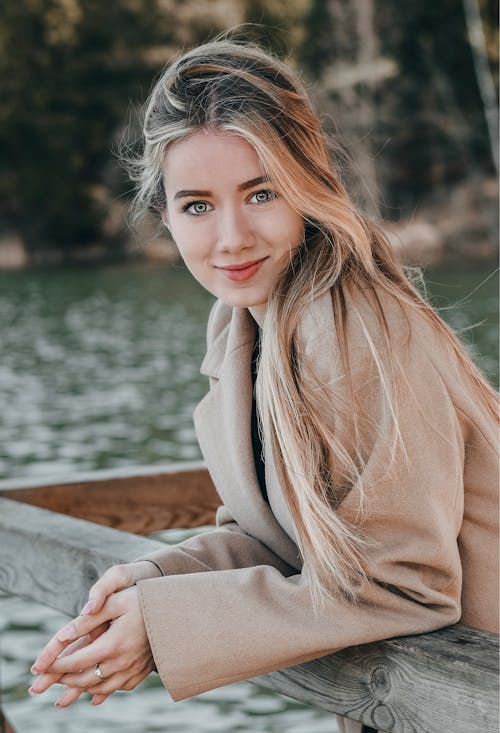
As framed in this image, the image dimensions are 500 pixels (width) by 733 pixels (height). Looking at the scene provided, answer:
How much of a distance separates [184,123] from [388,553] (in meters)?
0.71

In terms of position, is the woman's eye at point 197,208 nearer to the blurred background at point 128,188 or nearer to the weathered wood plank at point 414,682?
the weathered wood plank at point 414,682

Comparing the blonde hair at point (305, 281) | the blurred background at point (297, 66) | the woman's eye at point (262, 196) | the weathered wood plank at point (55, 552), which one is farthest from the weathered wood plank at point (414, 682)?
the blurred background at point (297, 66)

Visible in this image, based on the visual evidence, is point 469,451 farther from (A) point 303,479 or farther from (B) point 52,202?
(B) point 52,202

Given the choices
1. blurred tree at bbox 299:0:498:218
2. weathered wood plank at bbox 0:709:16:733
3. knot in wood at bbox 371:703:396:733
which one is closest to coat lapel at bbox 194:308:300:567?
knot in wood at bbox 371:703:396:733

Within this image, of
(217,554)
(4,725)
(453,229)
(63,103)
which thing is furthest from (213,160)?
(63,103)

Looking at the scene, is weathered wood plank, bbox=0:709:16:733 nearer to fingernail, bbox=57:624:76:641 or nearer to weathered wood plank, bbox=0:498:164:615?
weathered wood plank, bbox=0:498:164:615

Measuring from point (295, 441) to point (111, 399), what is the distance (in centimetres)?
1101

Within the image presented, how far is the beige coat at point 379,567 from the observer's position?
1.57 m

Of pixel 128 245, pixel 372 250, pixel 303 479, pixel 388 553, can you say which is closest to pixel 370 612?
pixel 388 553

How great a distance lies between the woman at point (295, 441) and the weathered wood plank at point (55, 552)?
0.30m

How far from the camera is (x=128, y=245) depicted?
3897 cm

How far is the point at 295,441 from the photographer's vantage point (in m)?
1.64

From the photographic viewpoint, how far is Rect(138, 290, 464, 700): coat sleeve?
1.57 metres

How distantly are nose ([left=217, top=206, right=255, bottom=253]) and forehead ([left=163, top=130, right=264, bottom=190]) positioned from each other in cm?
4
